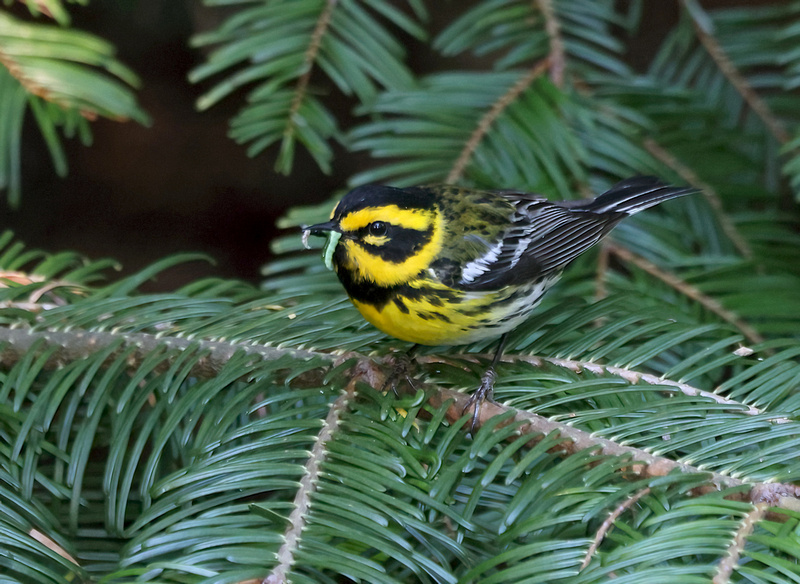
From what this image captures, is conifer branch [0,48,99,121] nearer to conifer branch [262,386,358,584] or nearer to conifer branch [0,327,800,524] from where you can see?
conifer branch [0,327,800,524]

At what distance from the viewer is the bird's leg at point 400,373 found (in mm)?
866

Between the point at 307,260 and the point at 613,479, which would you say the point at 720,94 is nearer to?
the point at 307,260

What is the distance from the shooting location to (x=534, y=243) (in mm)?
1338

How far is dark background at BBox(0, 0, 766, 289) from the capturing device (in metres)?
1.89

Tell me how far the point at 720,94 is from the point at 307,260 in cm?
108

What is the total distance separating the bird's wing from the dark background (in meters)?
0.89

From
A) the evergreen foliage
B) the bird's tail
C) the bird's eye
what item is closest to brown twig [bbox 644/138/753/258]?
the evergreen foliage

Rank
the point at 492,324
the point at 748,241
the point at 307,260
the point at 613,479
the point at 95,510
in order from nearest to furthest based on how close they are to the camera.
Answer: the point at 613,479 < the point at 95,510 < the point at 492,324 < the point at 307,260 < the point at 748,241

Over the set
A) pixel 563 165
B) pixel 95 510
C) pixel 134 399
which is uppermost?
pixel 563 165

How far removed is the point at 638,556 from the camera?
56cm

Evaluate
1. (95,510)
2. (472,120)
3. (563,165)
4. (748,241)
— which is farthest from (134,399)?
(748,241)

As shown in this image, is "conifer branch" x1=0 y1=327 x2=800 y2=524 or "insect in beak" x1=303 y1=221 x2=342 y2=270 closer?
"conifer branch" x1=0 y1=327 x2=800 y2=524

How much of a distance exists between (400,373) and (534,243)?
55cm

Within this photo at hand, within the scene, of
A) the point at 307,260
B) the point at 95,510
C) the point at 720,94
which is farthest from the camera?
the point at 720,94
